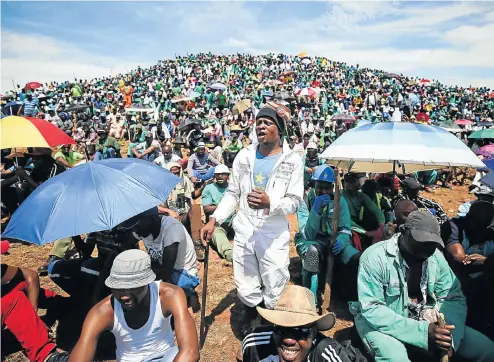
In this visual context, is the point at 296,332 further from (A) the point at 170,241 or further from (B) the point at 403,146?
(B) the point at 403,146

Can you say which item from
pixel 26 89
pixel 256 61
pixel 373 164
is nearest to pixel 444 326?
pixel 373 164

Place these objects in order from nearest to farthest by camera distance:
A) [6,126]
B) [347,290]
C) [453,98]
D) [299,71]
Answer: [347,290] → [6,126] → [453,98] → [299,71]

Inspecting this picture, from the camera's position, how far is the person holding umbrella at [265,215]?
3.03 m

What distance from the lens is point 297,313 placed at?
2094 millimetres

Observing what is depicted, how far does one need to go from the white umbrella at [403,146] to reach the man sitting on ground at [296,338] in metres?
1.70

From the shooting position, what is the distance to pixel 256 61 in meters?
42.5

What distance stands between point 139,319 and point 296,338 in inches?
44.4

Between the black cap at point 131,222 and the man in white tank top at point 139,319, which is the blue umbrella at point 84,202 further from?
the man in white tank top at point 139,319

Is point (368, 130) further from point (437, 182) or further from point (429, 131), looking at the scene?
point (437, 182)

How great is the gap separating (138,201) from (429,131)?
297 cm

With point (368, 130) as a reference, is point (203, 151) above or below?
below

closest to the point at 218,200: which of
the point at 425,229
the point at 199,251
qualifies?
the point at 199,251

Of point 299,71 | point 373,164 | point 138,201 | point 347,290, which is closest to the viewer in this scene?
point 138,201

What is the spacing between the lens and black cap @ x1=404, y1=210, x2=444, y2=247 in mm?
2395
